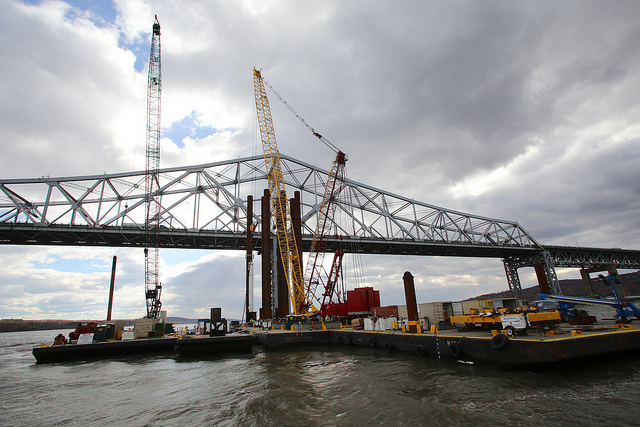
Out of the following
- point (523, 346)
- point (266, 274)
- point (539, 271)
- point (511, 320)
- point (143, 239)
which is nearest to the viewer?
point (523, 346)

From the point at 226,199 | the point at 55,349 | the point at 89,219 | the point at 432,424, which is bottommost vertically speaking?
the point at 432,424

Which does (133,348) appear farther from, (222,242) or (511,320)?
(511,320)

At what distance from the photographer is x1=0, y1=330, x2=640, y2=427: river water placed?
11.7 meters

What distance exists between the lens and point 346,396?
1488 cm

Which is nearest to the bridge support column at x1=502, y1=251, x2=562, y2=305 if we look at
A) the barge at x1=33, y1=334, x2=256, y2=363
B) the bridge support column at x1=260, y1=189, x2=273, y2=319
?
the bridge support column at x1=260, y1=189, x2=273, y2=319

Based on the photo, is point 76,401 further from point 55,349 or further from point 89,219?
point 89,219

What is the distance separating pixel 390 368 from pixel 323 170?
65841mm

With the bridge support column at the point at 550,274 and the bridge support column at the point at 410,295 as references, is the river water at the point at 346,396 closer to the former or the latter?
the bridge support column at the point at 410,295

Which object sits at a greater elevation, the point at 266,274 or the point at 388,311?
the point at 266,274

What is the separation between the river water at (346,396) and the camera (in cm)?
1166

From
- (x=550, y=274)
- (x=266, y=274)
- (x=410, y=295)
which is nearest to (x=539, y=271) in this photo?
(x=550, y=274)

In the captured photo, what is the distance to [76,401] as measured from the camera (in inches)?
680

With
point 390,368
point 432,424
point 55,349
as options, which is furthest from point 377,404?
point 55,349

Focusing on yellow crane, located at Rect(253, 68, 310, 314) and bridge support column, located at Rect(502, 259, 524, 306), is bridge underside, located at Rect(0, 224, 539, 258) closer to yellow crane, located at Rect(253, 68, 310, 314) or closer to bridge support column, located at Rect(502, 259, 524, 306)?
yellow crane, located at Rect(253, 68, 310, 314)
